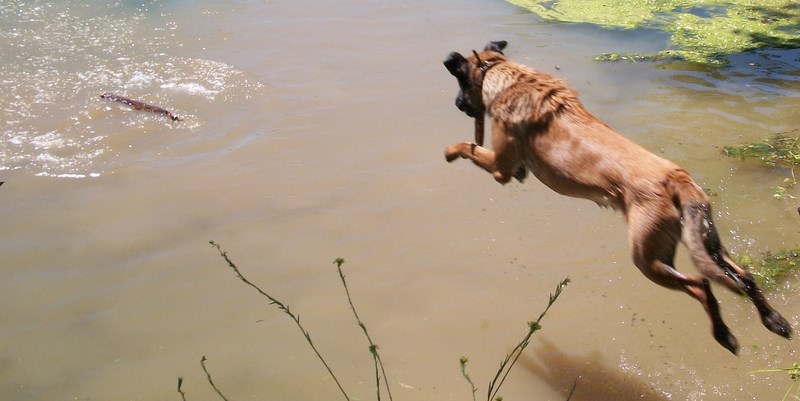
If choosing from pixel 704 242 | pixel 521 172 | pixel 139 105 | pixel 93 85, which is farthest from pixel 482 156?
pixel 93 85

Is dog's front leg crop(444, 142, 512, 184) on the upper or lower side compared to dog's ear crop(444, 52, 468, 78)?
lower

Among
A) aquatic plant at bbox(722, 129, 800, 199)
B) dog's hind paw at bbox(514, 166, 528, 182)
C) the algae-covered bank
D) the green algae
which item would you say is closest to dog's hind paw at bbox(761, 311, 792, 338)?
dog's hind paw at bbox(514, 166, 528, 182)

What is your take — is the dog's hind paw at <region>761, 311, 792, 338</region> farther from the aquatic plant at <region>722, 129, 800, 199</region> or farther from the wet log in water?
the wet log in water

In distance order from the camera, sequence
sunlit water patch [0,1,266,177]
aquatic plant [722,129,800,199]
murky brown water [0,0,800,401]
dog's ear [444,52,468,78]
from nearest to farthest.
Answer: murky brown water [0,0,800,401], dog's ear [444,52,468,78], aquatic plant [722,129,800,199], sunlit water patch [0,1,266,177]

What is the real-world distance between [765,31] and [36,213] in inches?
384

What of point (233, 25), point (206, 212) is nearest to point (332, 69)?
point (233, 25)

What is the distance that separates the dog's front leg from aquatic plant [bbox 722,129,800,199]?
2.77 m

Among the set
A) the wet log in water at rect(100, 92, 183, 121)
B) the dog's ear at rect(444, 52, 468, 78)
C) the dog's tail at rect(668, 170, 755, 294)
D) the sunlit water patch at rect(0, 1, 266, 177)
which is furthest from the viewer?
the wet log in water at rect(100, 92, 183, 121)

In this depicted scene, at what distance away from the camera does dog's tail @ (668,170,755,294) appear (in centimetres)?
370

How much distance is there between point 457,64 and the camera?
551 centimetres

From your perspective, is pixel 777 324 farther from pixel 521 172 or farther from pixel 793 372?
pixel 521 172

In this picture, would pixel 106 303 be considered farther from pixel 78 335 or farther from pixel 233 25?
pixel 233 25

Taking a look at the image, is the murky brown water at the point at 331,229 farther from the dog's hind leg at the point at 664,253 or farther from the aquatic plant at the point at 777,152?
the dog's hind leg at the point at 664,253

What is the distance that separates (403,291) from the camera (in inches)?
207
